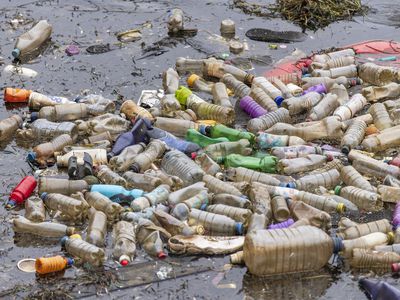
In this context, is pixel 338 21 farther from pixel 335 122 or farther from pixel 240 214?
pixel 240 214

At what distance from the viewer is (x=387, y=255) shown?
648 cm

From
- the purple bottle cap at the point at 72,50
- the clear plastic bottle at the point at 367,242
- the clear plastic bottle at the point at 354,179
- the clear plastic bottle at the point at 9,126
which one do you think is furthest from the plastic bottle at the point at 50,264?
the purple bottle cap at the point at 72,50

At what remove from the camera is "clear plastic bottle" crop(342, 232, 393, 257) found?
6.54m

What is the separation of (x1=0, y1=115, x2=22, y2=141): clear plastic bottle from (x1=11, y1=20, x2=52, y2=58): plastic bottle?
189 cm

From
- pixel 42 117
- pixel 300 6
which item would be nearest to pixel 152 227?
pixel 42 117

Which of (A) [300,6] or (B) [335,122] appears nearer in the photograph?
(B) [335,122]

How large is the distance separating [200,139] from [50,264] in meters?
2.58

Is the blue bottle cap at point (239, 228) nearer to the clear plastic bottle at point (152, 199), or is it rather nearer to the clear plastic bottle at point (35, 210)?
the clear plastic bottle at point (152, 199)

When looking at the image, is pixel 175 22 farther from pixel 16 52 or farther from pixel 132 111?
pixel 132 111

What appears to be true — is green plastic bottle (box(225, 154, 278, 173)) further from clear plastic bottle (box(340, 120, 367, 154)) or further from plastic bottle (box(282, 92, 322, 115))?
plastic bottle (box(282, 92, 322, 115))

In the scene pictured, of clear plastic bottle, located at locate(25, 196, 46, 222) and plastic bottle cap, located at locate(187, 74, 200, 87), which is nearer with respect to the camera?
clear plastic bottle, located at locate(25, 196, 46, 222)

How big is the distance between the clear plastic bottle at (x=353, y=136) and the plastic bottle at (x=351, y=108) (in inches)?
10.2

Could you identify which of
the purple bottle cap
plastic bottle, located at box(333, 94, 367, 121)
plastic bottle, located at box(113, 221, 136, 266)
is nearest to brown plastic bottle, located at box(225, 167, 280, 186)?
plastic bottle, located at box(113, 221, 136, 266)

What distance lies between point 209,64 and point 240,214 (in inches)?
135
